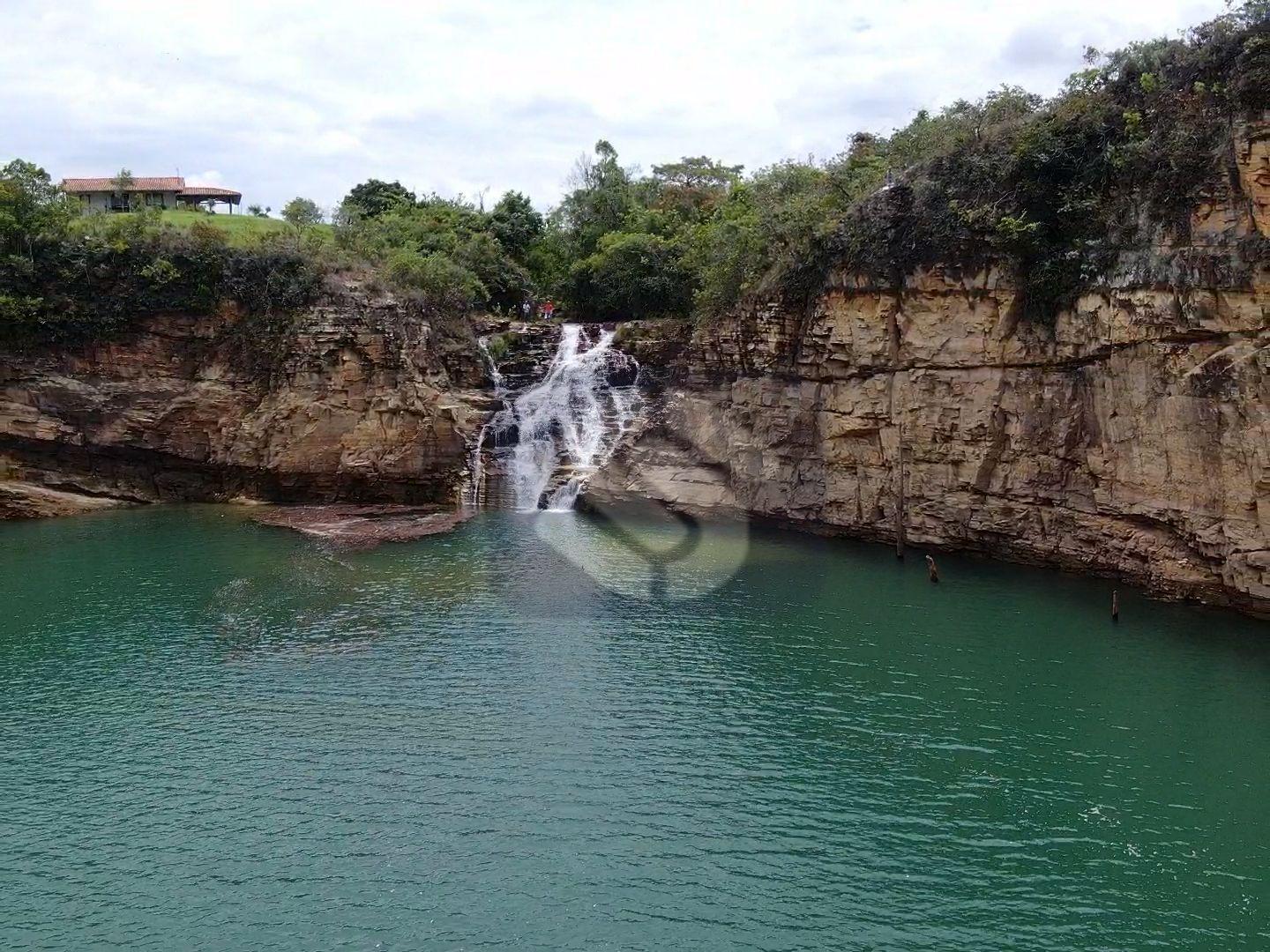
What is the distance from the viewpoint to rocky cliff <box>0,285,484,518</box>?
40.3 metres

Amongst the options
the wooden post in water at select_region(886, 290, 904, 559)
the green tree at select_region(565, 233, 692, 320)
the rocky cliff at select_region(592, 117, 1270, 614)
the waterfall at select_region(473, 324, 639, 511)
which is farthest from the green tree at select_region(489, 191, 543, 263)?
the wooden post in water at select_region(886, 290, 904, 559)

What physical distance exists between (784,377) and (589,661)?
57.9ft

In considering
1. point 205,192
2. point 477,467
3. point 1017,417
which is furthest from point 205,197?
point 1017,417

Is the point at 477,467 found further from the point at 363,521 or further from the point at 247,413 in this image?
the point at 247,413

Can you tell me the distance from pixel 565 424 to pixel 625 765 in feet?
87.5

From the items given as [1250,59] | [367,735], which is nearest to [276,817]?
[367,735]

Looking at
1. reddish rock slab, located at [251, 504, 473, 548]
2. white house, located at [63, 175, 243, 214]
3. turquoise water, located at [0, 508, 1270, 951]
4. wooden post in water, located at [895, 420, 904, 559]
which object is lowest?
turquoise water, located at [0, 508, 1270, 951]

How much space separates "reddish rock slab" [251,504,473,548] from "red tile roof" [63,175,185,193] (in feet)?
105

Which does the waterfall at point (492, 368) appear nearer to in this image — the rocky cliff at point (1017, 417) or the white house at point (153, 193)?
the rocky cliff at point (1017, 417)

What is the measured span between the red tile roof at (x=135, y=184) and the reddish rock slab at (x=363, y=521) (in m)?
32.1

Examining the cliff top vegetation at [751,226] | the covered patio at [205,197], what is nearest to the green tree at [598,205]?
the cliff top vegetation at [751,226]

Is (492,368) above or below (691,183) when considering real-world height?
below

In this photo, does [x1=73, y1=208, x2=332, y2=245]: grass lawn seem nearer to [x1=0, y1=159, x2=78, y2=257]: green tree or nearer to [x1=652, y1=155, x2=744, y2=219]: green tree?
[x1=0, y1=159, x2=78, y2=257]: green tree

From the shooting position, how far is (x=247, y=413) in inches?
1636
